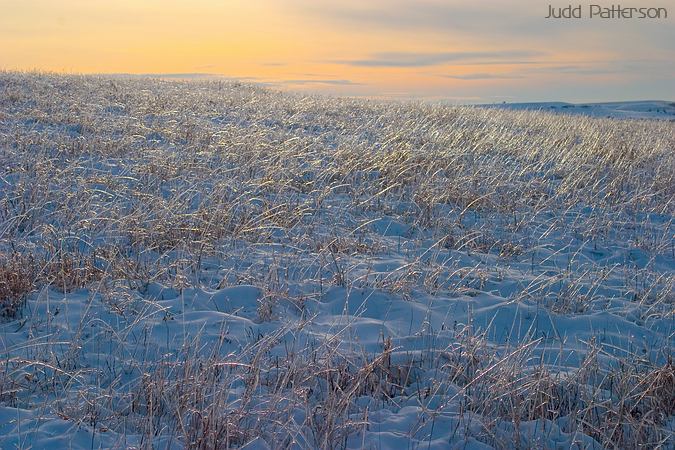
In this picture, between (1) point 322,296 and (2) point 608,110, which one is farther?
(2) point 608,110

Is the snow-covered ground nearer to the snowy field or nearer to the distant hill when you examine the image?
the distant hill

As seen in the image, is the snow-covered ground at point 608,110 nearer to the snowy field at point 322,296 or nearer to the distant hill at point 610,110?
the distant hill at point 610,110

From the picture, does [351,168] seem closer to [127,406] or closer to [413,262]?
[413,262]

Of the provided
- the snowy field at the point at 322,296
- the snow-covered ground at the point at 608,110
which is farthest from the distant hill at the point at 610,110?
the snowy field at the point at 322,296

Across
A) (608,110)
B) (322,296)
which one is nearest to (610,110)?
(608,110)

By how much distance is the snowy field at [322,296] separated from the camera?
10.7 ft

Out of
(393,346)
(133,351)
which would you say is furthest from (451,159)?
(133,351)

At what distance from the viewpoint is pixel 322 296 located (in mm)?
5055

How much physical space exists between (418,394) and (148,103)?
11730mm

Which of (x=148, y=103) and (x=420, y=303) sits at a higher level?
(x=148, y=103)

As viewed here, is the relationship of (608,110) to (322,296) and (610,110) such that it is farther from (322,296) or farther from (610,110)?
(322,296)

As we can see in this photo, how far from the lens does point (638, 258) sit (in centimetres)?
679

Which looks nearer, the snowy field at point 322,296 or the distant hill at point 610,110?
the snowy field at point 322,296

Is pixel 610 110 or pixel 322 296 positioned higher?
pixel 322 296
